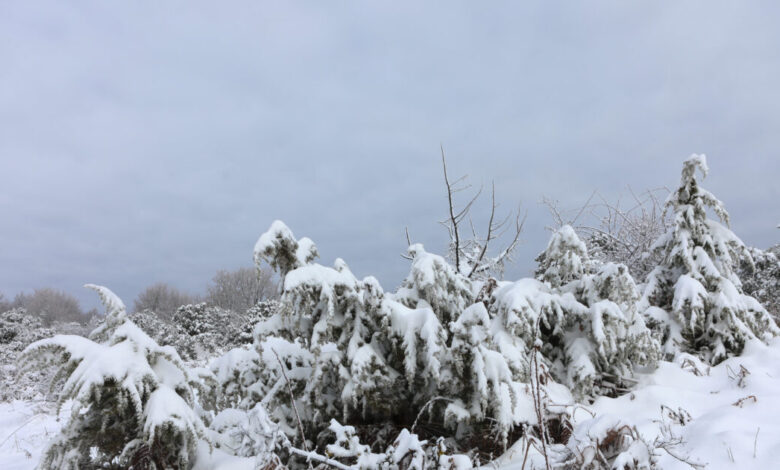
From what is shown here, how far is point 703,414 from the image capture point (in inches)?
133

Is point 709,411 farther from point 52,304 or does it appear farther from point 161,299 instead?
point 52,304

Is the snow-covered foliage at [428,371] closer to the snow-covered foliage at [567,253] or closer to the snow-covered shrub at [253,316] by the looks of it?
the snow-covered foliage at [567,253]

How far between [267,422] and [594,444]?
1.51m

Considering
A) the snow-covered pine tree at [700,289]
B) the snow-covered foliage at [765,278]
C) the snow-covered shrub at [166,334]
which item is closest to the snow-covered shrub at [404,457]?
the snow-covered pine tree at [700,289]

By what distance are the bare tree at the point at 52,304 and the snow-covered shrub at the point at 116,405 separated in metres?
48.1

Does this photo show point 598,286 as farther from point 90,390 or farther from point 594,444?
point 90,390

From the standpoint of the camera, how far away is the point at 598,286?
15.3 feet

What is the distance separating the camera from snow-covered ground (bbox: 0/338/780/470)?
2.33 m

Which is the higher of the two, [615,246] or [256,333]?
[615,246]

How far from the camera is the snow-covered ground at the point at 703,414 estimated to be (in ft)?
7.63

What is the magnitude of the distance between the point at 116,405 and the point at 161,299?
37772 millimetres

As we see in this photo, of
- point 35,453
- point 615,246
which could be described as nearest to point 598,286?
point 35,453

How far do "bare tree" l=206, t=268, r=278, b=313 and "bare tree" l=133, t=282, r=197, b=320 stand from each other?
4230mm

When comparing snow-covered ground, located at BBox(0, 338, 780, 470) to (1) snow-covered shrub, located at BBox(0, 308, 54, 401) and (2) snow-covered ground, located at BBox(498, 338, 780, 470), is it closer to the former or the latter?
(2) snow-covered ground, located at BBox(498, 338, 780, 470)
